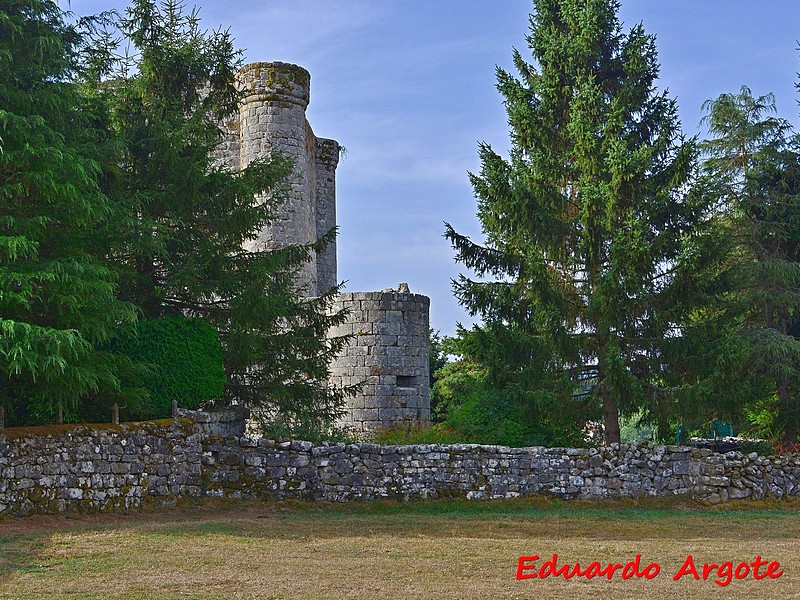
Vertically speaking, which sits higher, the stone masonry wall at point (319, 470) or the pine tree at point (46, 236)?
the pine tree at point (46, 236)

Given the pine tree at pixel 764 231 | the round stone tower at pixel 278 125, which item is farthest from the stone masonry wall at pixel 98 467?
the pine tree at pixel 764 231

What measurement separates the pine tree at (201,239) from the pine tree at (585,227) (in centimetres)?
326

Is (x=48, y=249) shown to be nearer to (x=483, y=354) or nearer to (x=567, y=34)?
(x=483, y=354)

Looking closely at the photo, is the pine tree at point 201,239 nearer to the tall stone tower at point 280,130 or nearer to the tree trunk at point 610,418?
the tall stone tower at point 280,130

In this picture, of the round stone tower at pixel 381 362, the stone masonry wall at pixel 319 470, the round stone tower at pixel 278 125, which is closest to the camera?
the stone masonry wall at pixel 319 470

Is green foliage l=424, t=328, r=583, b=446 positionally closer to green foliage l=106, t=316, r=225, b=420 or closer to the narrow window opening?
the narrow window opening

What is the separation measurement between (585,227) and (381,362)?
4992mm

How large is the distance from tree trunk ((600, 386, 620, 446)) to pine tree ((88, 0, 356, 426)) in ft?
16.1

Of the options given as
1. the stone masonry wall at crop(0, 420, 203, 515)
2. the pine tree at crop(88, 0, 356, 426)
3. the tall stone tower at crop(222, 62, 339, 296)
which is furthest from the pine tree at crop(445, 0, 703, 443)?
the stone masonry wall at crop(0, 420, 203, 515)

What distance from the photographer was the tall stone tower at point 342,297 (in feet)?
68.2

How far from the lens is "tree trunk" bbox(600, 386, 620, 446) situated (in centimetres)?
1873

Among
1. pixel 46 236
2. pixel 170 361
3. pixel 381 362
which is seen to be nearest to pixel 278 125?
pixel 381 362

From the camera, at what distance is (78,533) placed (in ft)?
37.8

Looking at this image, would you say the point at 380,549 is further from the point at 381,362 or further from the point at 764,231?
the point at 764,231
